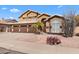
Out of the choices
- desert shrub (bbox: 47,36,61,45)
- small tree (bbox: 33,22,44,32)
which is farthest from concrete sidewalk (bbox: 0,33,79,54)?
small tree (bbox: 33,22,44,32)

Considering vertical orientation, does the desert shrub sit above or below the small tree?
below

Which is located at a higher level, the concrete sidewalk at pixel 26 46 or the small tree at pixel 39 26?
the small tree at pixel 39 26

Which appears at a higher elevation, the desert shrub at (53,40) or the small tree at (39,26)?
the small tree at (39,26)

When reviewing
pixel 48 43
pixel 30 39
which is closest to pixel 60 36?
pixel 48 43

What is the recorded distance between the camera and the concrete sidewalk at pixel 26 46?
Result: 97.7 inches

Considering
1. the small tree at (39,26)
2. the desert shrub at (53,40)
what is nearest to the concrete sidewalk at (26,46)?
the desert shrub at (53,40)

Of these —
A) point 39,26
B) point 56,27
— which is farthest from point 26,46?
point 56,27

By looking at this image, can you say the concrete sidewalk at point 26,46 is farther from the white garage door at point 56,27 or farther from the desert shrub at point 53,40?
the white garage door at point 56,27

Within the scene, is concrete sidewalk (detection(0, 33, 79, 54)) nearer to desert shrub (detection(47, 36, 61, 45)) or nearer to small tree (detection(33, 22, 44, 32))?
desert shrub (detection(47, 36, 61, 45))

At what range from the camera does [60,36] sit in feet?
8.22

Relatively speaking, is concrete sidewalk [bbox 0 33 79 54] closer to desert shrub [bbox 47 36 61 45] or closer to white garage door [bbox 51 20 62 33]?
desert shrub [bbox 47 36 61 45]

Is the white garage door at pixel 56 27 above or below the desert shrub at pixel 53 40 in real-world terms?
above

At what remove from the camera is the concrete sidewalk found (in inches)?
97.7

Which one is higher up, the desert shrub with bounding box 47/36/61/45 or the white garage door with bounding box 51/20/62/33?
the white garage door with bounding box 51/20/62/33
